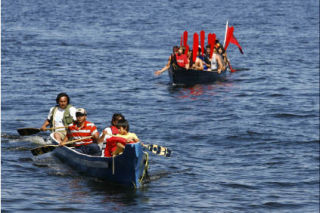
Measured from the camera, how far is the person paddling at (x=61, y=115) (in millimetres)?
17438

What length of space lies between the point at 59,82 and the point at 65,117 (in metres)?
15.9

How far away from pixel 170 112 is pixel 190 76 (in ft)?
14.5

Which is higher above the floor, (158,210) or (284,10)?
(284,10)

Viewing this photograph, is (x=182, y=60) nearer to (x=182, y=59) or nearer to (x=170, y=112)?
(x=182, y=59)

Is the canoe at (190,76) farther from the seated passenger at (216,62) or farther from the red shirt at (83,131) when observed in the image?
the red shirt at (83,131)

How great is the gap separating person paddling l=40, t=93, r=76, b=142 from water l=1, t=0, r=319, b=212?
0.77 meters

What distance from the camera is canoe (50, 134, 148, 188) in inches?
589

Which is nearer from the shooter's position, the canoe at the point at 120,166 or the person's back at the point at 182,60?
the canoe at the point at 120,166

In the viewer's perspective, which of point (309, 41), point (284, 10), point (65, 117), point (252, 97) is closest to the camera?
point (65, 117)

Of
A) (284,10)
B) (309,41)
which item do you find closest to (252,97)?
(309,41)

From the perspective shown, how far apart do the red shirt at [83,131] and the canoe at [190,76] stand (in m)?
13.6

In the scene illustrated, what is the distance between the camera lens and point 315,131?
23.9 metres

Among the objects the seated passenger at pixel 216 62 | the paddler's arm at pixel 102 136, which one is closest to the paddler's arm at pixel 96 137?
the paddler's arm at pixel 102 136

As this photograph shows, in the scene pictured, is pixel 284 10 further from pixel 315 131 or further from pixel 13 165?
pixel 13 165
